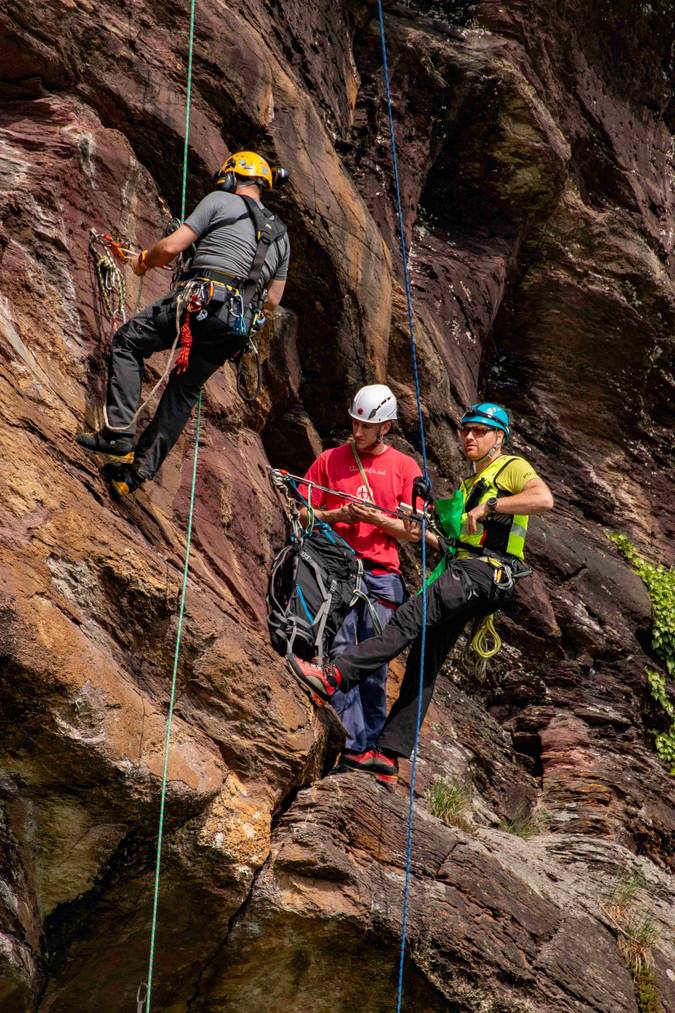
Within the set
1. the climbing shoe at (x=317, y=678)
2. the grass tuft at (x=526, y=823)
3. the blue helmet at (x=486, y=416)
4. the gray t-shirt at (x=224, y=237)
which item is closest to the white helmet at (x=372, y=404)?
the blue helmet at (x=486, y=416)

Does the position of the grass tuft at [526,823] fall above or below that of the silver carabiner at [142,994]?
below

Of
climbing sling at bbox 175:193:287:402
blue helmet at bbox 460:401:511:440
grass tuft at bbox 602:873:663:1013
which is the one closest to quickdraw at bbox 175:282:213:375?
climbing sling at bbox 175:193:287:402

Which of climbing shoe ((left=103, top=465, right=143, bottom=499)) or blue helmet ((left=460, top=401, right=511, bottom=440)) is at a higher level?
climbing shoe ((left=103, top=465, right=143, bottom=499))

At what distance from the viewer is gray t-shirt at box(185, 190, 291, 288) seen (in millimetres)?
7246

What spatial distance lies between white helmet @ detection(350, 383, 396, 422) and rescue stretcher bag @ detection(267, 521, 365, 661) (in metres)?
0.93

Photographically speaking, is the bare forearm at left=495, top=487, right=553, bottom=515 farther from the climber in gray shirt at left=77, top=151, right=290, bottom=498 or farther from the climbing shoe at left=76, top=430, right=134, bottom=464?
the climbing shoe at left=76, top=430, right=134, bottom=464

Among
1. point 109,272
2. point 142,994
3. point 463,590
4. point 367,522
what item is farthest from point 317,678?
point 109,272

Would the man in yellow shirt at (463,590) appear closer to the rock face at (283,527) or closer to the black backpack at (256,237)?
the rock face at (283,527)

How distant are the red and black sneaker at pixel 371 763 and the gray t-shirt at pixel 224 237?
3126 millimetres

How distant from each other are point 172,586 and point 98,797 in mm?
1238

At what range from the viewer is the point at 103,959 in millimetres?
6477

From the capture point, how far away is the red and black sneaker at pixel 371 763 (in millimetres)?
7629

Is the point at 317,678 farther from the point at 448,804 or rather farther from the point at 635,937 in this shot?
the point at 635,937

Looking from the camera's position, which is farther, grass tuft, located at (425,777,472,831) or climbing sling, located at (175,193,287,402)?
grass tuft, located at (425,777,472,831)
